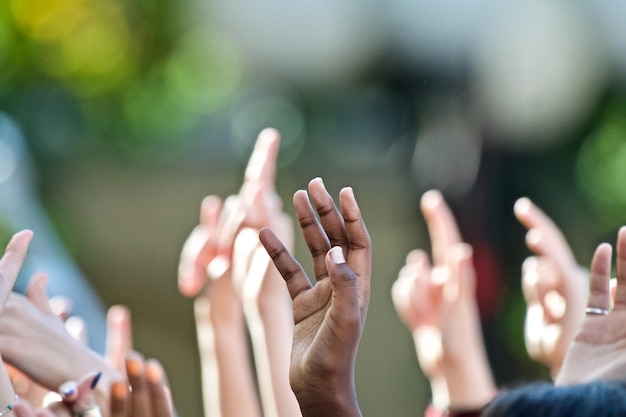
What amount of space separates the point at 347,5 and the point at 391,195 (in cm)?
86

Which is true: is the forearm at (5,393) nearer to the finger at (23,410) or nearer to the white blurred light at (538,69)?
the finger at (23,410)

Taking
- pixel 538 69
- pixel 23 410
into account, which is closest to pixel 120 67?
pixel 538 69

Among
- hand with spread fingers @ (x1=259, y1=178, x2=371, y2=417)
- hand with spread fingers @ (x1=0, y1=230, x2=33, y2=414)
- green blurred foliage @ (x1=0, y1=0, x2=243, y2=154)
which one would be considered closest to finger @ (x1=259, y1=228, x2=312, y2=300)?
hand with spread fingers @ (x1=259, y1=178, x2=371, y2=417)

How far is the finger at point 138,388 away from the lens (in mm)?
1288

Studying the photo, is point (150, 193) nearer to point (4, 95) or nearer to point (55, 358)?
point (4, 95)

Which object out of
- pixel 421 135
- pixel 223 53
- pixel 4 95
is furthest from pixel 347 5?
pixel 4 95

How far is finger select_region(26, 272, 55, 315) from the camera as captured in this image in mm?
1478

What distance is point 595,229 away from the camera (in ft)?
11.5

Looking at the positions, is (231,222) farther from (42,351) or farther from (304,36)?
(304,36)

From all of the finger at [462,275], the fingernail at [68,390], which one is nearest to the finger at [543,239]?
the finger at [462,275]

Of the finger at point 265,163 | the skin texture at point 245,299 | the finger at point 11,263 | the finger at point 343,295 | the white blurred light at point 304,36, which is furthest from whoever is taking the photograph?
the white blurred light at point 304,36

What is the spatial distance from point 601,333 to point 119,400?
62 centimetres

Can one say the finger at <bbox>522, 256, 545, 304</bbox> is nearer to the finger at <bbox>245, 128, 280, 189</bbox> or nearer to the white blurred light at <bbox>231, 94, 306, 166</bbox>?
the finger at <bbox>245, 128, 280, 189</bbox>

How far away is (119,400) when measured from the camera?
133cm
